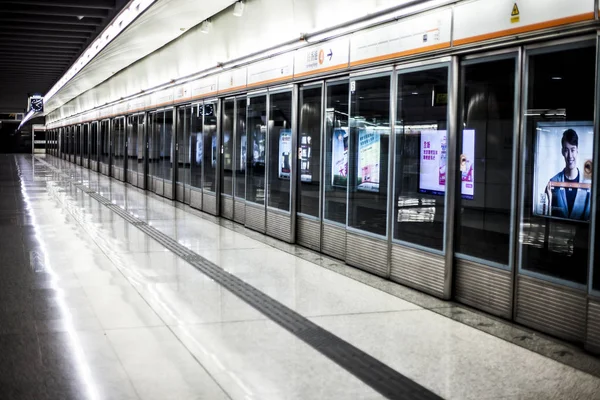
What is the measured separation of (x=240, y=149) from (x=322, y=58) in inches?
158

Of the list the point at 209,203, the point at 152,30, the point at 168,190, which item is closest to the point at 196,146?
the point at 168,190

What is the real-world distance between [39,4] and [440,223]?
761 cm

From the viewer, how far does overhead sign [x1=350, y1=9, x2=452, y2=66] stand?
590 cm

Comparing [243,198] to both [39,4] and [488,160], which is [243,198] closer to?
[39,4]

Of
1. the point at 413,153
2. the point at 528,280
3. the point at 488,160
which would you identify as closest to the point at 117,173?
the point at 488,160

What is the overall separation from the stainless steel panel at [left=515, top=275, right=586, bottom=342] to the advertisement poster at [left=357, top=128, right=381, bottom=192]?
2.86 meters

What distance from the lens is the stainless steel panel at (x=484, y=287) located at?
527 centimetres

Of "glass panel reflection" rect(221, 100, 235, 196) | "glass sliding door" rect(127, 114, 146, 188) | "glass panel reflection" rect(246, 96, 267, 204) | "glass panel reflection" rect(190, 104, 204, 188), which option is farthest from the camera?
"glass sliding door" rect(127, 114, 146, 188)

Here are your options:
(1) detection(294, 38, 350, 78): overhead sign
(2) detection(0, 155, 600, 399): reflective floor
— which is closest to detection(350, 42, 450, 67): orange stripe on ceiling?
(1) detection(294, 38, 350, 78): overhead sign

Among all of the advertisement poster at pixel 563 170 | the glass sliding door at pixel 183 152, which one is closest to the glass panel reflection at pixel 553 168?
the advertisement poster at pixel 563 170

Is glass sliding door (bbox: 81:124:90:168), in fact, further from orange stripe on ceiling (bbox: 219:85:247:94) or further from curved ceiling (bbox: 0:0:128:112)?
orange stripe on ceiling (bbox: 219:85:247:94)

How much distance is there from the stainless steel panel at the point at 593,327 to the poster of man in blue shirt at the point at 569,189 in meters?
0.76

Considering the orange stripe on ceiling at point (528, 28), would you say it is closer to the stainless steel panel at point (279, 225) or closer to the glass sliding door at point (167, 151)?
the stainless steel panel at point (279, 225)

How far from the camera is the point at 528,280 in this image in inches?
199
